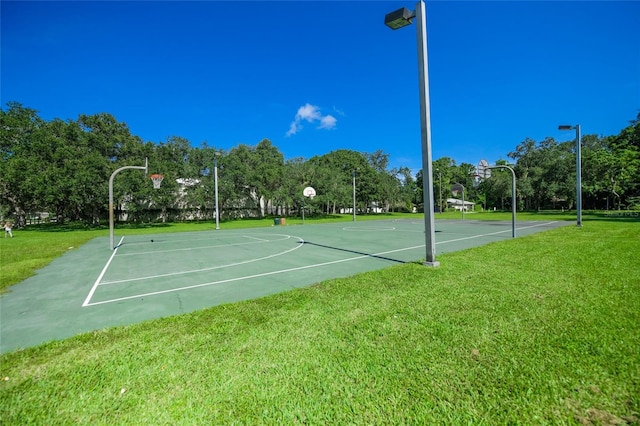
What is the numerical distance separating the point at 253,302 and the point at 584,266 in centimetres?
760

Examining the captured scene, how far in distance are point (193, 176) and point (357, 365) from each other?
36.8m

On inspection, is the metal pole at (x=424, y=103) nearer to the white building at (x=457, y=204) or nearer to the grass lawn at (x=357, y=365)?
the grass lawn at (x=357, y=365)

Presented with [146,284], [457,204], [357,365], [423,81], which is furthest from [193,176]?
[457,204]

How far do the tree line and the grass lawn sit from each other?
2093 centimetres

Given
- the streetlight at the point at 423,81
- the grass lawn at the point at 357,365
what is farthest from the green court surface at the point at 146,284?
the streetlight at the point at 423,81

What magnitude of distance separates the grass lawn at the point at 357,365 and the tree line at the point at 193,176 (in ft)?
68.7

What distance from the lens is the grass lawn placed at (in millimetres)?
2141

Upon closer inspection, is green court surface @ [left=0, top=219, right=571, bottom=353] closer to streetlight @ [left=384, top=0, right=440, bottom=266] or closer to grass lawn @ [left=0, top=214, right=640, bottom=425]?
grass lawn @ [left=0, top=214, right=640, bottom=425]

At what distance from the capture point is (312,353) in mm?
2990

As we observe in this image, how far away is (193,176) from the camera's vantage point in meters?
35.1

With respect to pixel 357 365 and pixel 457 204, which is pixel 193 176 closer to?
pixel 357 365

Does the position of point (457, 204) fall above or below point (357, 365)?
above

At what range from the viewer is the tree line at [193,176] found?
24969 mm

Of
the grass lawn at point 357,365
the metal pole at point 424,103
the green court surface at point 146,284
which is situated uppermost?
the metal pole at point 424,103
